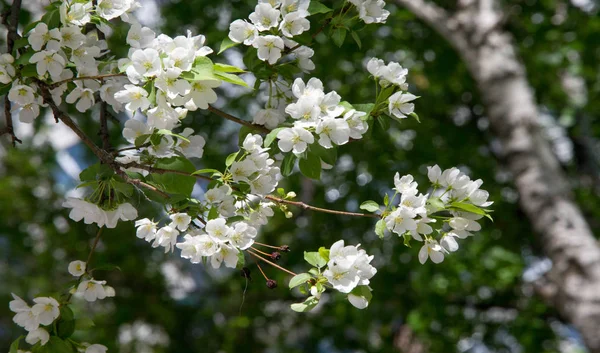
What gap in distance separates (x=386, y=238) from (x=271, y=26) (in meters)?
1.99

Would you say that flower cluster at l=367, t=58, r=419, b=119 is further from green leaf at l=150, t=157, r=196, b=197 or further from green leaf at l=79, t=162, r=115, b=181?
green leaf at l=79, t=162, r=115, b=181

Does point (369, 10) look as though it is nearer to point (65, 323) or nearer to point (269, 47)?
point (269, 47)

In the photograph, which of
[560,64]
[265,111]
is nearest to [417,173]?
[560,64]

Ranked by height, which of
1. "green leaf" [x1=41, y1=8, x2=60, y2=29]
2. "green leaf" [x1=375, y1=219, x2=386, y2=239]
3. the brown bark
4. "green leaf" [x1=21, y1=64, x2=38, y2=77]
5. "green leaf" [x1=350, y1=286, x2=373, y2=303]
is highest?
"green leaf" [x1=41, y1=8, x2=60, y2=29]

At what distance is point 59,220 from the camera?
4.14 metres

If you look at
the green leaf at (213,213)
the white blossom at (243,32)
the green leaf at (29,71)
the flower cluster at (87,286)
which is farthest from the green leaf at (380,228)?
the green leaf at (29,71)

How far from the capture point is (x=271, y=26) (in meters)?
1.08

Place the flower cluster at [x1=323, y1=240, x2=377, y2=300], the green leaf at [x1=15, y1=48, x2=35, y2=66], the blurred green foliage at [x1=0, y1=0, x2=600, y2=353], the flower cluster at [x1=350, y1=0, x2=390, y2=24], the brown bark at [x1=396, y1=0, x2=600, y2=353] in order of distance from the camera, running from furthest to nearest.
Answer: the blurred green foliage at [x1=0, y1=0, x2=600, y2=353], the brown bark at [x1=396, y1=0, x2=600, y2=353], the flower cluster at [x1=350, y1=0, x2=390, y2=24], the green leaf at [x1=15, y1=48, x2=35, y2=66], the flower cluster at [x1=323, y1=240, x2=377, y2=300]

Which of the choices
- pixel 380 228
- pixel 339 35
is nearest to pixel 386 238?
pixel 339 35

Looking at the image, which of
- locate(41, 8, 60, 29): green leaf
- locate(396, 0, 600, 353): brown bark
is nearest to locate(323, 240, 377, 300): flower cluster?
locate(41, 8, 60, 29): green leaf

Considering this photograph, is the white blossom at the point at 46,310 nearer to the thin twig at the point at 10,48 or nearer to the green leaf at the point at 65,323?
the green leaf at the point at 65,323

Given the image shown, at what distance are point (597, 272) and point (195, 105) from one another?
1.91 metres

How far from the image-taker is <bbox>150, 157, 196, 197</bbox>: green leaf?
3.37ft

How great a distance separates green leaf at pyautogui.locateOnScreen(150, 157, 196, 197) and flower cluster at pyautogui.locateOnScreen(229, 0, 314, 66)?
0.21m
